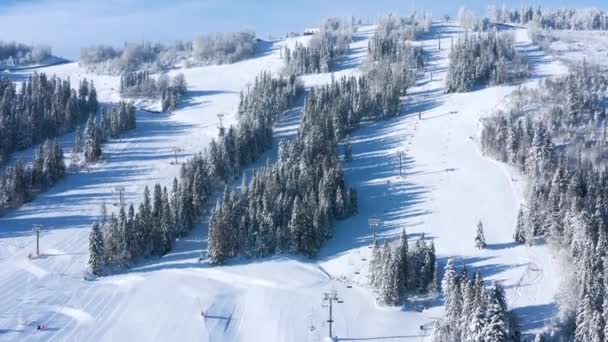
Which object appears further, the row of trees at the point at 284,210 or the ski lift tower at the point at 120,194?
the ski lift tower at the point at 120,194

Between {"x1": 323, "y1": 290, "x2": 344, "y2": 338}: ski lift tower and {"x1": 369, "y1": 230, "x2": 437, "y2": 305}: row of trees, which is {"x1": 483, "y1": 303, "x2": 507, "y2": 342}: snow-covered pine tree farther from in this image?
{"x1": 323, "y1": 290, "x2": 344, "y2": 338}: ski lift tower

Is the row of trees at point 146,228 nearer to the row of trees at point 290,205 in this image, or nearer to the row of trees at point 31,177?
the row of trees at point 290,205

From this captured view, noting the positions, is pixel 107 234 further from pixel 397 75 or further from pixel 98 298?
pixel 397 75

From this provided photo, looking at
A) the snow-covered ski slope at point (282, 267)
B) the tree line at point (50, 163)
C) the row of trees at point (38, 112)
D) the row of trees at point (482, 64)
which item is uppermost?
the row of trees at point (482, 64)

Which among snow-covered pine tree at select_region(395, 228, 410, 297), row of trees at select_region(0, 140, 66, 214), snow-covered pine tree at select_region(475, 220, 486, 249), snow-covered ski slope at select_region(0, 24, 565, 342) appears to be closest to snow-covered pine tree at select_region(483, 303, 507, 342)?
snow-covered ski slope at select_region(0, 24, 565, 342)

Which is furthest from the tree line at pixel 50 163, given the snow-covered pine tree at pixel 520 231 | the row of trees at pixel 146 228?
the snow-covered pine tree at pixel 520 231

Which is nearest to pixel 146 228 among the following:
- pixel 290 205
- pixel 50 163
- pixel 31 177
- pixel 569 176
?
pixel 290 205

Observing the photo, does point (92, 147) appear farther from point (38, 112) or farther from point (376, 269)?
point (376, 269)
